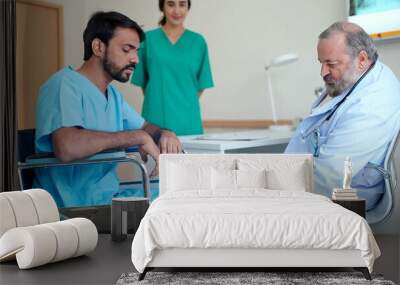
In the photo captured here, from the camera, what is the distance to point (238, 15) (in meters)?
6.90

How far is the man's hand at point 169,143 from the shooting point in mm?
6891

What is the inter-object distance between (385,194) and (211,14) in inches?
88.7

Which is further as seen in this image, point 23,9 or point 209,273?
point 23,9

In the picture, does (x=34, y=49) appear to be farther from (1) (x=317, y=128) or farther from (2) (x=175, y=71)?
(1) (x=317, y=128)

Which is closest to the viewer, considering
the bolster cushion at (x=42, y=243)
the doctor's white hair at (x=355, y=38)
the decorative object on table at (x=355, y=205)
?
the bolster cushion at (x=42, y=243)

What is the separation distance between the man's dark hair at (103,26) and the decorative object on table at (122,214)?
153 cm

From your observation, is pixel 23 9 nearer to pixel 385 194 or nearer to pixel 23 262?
pixel 23 262

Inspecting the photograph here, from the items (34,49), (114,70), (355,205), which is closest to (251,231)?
(355,205)

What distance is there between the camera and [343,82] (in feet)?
21.8

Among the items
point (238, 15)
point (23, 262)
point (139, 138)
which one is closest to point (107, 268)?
point (23, 262)

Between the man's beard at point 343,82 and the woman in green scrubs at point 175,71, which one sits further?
the woman in green scrubs at point 175,71

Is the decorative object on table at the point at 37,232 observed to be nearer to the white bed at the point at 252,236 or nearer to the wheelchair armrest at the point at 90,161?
the white bed at the point at 252,236

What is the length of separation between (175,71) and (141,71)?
1.04ft

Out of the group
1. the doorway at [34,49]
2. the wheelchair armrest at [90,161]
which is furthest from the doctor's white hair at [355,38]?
the doorway at [34,49]
